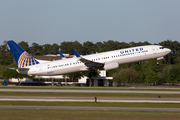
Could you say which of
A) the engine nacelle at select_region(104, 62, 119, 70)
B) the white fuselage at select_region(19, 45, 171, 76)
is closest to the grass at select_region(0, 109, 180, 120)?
the engine nacelle at select_region(104, 62, 119, 70)

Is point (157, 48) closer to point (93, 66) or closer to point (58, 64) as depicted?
point (93, 66)

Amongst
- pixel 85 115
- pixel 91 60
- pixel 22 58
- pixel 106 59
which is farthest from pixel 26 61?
pixel 85 115

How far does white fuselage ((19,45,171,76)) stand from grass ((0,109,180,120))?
24.0 metres

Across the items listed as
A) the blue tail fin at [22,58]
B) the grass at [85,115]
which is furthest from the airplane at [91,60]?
the grass at [85,115]

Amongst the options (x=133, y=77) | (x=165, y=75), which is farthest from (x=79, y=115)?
(x=165, y=75)

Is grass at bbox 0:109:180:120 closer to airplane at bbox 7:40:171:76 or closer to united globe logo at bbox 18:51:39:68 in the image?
airplane at bbox 7:40:171:76

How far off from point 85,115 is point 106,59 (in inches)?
1084

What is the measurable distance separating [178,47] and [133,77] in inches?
2327

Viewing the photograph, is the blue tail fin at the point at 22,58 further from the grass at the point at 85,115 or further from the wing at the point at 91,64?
the grass at the point at 85,115

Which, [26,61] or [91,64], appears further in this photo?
[26,61]

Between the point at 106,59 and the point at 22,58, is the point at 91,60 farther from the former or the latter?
the point at 22,58

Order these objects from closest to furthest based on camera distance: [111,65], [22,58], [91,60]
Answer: [111,65]
[91,60]
[22,58]

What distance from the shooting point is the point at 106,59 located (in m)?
52.8

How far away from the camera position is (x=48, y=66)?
5469cm
